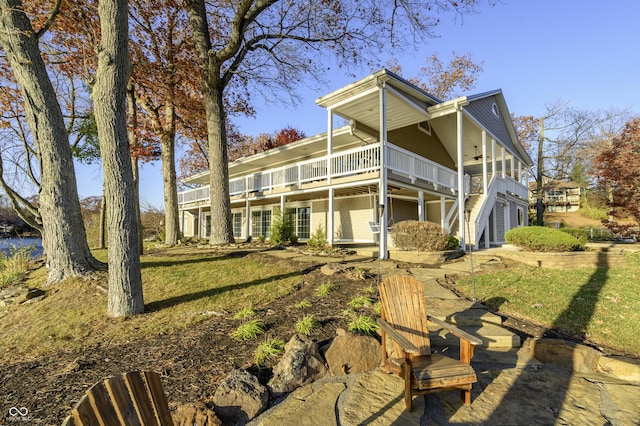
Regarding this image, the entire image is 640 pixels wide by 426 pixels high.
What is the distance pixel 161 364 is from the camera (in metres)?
3.25

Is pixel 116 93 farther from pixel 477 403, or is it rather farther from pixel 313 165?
pixel 313 165

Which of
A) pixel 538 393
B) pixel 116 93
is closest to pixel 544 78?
pixel 538 393

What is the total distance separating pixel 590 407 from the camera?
2.64m

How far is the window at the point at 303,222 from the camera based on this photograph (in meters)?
16.1

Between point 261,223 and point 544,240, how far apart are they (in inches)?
560

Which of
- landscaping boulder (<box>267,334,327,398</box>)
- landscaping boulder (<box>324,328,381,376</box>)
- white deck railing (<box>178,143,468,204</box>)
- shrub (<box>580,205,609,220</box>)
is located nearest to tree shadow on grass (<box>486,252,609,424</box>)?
landscaping boulder (<box>324,328,381,376</box>)

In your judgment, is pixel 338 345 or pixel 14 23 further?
pixel 14 23

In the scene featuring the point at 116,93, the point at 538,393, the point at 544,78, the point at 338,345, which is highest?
the point at 544,78

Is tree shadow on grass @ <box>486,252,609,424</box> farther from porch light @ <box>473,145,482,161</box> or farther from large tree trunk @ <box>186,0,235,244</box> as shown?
porch light @ <box>473,145,482,161</box>

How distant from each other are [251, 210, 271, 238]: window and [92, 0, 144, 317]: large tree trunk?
42.8 ft

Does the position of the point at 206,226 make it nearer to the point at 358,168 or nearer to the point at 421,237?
the point at 358,168

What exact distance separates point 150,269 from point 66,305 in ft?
7.40

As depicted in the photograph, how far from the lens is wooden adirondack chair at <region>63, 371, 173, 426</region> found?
4.34 ft

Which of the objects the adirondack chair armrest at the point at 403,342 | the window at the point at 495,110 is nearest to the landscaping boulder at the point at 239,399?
the adirondack chair armrest at the point at 403,342
